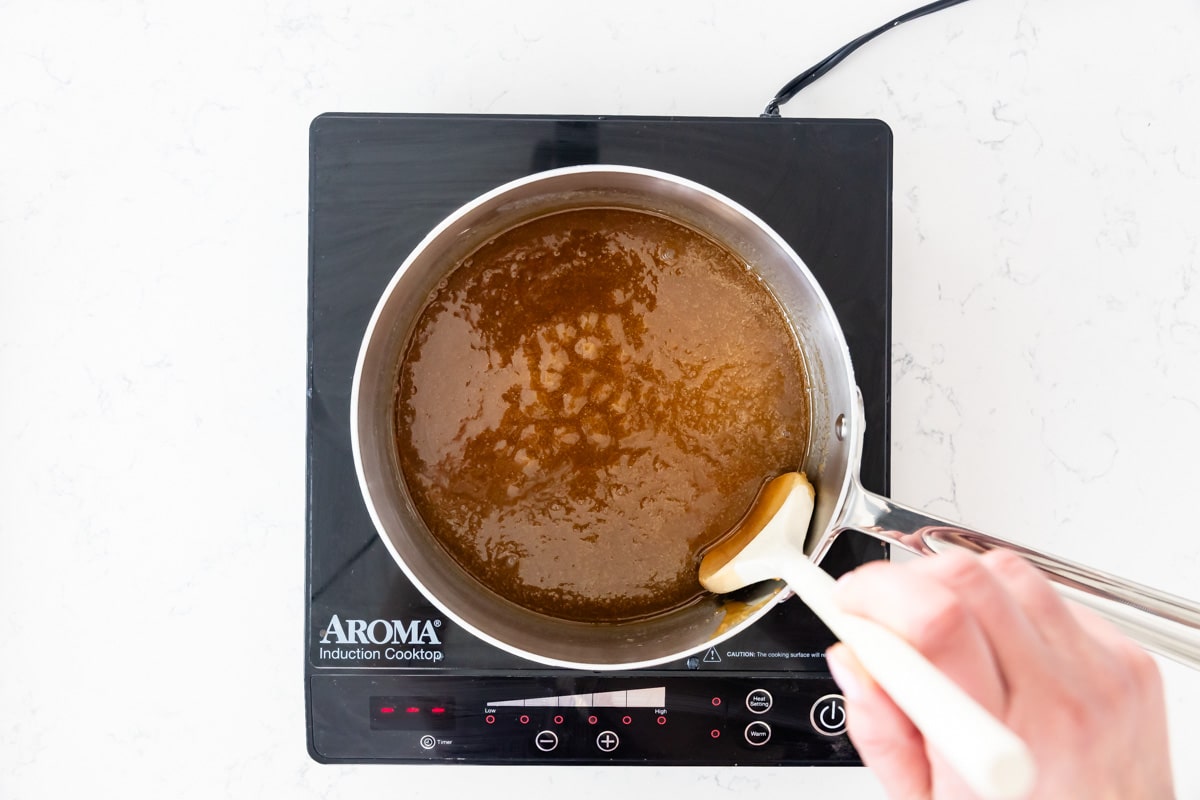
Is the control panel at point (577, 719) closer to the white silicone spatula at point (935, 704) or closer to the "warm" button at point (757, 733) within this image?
the "warm" button at point (757, 733)

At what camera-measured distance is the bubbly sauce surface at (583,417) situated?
83 centimetres

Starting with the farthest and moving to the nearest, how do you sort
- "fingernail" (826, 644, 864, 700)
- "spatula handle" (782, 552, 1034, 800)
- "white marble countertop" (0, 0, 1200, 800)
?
"white marble countertop" (0, 0, 1200, 800), "fingernail" (826, 644, 864, 700), "spatula handle" (782, 552, 1034, 800)

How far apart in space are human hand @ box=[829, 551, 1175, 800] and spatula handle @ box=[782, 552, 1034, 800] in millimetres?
16

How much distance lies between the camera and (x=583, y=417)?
829 millimetres

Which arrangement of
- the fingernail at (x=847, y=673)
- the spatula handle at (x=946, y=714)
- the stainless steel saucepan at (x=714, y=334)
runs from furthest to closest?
the stainless steel saucepan at (x=714, y=334)
the fingernail at (x=847, y=673)
the spatula handle at (x=946, y=714)

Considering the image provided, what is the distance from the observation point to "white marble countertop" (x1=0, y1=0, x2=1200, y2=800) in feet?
3.14

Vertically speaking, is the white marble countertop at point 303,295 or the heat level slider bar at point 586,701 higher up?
the white marble countertop at point 303,295

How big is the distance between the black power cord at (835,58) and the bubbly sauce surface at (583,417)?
236 millimetres

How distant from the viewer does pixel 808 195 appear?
86cm

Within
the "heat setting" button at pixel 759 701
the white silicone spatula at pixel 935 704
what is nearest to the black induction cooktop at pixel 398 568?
the "heat setting" button at pixel 759 701

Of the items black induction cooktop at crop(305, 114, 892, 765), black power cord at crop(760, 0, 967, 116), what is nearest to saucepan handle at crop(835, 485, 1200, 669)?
black induction cooktop at crop(305, 114, 892, 765)

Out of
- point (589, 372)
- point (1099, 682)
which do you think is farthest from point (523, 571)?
point (1099, 682)

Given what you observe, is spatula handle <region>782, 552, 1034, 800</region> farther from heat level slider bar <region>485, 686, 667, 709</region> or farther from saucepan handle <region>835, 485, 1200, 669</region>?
heat level slider bar <region>485, 686, 667, 709</region>

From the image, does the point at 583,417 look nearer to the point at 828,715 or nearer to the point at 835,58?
the point at 828,715
